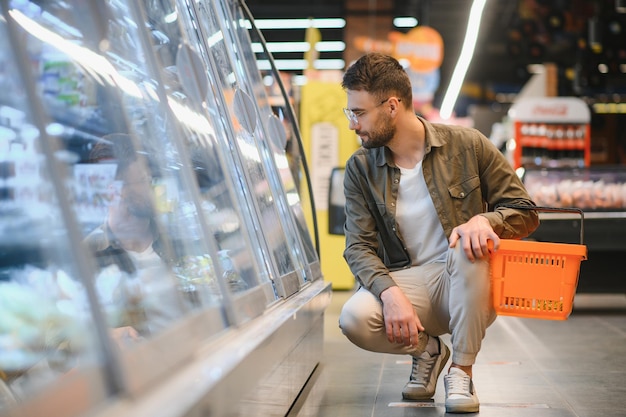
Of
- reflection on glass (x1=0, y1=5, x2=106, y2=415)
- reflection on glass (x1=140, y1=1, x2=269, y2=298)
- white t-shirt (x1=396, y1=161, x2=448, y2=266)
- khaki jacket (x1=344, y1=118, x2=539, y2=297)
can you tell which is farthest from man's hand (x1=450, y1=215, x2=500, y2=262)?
reflection on glass (x1=0, y1=5, x2=106, y2=415)

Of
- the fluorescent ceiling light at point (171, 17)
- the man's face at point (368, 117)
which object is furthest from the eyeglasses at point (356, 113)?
the fluorescent ceiling light at point (171, 17)

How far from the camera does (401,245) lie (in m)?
3.59

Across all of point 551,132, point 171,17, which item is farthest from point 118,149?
point 551,132

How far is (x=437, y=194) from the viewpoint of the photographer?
3.48 meters

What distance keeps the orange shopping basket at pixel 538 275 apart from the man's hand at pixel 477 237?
0.04m

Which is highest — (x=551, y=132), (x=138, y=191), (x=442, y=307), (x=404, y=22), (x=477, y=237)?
(x=404, y=22)

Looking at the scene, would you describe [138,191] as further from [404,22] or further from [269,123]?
[404,22]

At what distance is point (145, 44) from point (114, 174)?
334mm

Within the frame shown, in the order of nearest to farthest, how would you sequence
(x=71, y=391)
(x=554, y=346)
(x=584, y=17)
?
(x=71, y=391) < (x=554, y=346) < (x=584, y=17)

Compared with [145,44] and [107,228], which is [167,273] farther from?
[145,44]

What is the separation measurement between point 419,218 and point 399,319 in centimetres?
47

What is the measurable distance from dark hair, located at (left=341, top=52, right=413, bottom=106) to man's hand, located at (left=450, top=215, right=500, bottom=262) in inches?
24.1

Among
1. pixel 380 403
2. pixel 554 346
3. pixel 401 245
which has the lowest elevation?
pixel 554 346

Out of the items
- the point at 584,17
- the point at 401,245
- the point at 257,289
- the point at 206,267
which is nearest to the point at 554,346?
the point at 401,245
